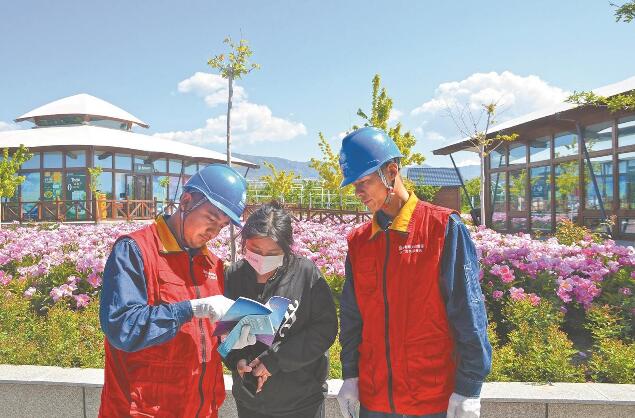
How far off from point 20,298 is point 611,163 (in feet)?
53.5

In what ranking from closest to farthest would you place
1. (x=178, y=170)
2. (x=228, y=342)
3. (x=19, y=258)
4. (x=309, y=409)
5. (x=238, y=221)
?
(x=228, y=342) < (x=238, y=221) < (x=309, y=409) < (x=19, y=258) < (x=178, y=170)

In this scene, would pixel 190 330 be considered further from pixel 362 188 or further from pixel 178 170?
pixel 178 170

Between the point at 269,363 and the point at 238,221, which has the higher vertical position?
the point at 238,221

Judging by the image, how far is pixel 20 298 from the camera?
5.76m

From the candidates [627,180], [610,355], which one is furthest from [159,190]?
[610,355]

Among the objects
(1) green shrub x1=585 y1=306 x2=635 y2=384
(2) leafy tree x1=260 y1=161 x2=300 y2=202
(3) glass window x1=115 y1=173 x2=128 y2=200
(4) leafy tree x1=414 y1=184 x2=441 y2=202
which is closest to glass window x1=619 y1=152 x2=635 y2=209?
(4) leafy tree x1=414 y1=184 x2=441 y2=202

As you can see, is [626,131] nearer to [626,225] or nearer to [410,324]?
[626,225]

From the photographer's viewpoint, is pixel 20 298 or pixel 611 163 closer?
pixel 20 298

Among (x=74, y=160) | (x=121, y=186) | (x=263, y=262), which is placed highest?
(x=74, y=160)

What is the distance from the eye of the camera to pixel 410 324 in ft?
6.78

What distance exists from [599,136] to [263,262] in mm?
17032

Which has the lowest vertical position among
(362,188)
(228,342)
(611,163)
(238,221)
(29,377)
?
(29,377)

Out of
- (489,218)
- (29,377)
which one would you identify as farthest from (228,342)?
(489,218)

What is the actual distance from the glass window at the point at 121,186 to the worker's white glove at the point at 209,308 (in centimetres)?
2976
